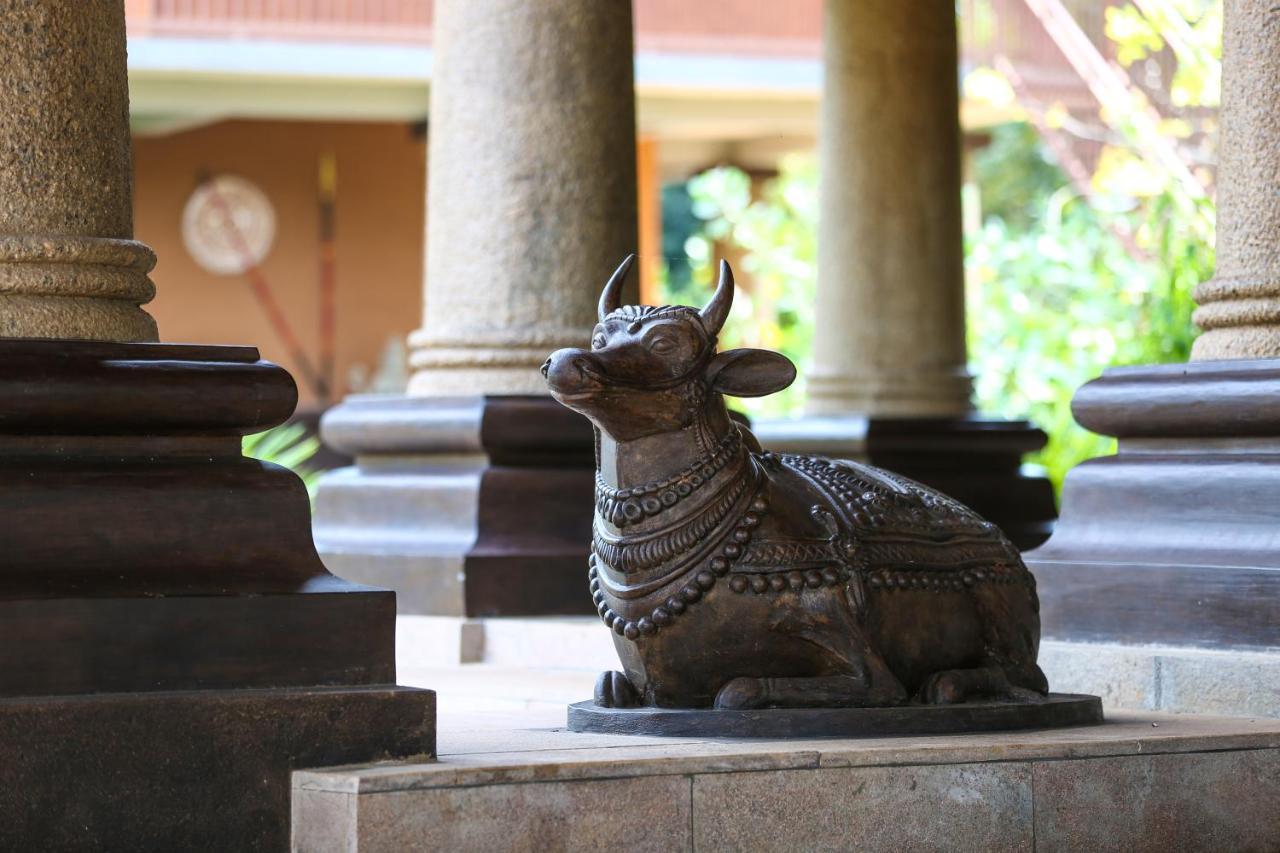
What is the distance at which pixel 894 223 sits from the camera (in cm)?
876

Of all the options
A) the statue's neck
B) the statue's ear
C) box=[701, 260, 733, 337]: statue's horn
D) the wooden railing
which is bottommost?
the statue's neck

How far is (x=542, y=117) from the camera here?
277 inches

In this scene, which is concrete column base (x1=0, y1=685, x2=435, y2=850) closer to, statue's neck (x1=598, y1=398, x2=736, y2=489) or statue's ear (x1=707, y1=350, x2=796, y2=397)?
statue's neck (x1=598, y1=398, x2=736, y2=489)

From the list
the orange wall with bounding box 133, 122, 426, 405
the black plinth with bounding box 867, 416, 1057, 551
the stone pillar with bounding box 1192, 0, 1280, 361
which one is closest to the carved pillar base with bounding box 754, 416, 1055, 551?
the black plinth with bounding box 867, 416, 1057, 551

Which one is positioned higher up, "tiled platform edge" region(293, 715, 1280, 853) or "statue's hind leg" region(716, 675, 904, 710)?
"statue's hind leg" region(716, 675, 904, 710)

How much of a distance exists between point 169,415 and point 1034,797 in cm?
175

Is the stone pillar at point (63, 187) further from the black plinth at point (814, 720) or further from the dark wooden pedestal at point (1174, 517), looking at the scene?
the dark wooden pedestal at point (1174, 517)

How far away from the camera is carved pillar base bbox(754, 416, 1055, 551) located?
27.6ft

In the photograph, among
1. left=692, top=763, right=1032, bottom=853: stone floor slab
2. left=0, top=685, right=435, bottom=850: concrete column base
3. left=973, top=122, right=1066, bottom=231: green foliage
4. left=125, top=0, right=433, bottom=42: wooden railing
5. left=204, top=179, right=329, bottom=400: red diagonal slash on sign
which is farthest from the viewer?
left=973, top=122, right=1066, bottom=231: green foliage

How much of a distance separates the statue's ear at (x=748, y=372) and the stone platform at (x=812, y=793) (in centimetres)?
69

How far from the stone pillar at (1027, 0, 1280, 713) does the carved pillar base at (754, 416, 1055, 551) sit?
2459 mm

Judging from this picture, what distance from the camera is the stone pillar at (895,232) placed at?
8.76 m

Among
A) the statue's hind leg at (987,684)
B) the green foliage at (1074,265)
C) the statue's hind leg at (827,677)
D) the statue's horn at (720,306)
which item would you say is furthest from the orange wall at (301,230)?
the statue's hind leg at (827,677)

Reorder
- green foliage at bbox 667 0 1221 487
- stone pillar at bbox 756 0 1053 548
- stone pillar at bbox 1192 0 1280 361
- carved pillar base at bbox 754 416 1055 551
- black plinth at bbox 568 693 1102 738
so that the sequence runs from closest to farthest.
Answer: black plinth at bbox 568 693 1102 738 → stone pillar at bbox 1192 0 1280 361 → carved pillar base at bbox 754 416 1055 551 → stone pillar at bbox 756 0 1053 548 → green foliage at bbox 667 0 1221 487
